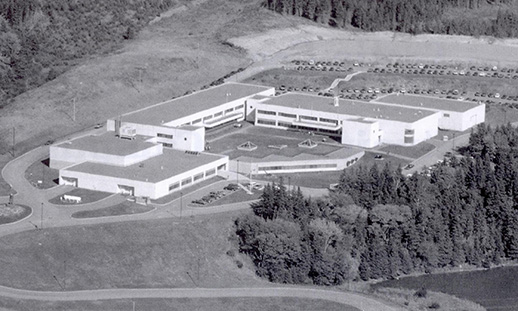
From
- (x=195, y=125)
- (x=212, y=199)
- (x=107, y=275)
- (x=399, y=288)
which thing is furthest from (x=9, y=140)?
(x=399, y=288)

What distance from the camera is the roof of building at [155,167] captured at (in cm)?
13875

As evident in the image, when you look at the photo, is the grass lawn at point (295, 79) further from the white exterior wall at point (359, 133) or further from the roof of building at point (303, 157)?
the roof of building at point (303, 157)

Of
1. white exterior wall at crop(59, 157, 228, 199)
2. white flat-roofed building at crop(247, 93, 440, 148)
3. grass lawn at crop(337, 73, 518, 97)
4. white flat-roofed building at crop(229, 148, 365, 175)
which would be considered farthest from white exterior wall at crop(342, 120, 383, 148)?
grass lawn at crop(337, 73, 518, 97)

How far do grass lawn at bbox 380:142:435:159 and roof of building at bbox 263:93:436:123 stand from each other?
11.1 feet

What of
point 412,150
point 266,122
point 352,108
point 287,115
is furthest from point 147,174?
point 352,108

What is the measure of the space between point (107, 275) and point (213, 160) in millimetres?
29764

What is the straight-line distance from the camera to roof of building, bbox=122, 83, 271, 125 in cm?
16150

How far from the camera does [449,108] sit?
573ft

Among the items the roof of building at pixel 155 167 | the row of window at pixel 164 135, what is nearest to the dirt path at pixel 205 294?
the roof of building at pixel 155 167

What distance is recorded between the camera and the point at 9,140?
159m

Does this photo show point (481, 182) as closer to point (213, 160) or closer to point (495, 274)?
point (495, 274)

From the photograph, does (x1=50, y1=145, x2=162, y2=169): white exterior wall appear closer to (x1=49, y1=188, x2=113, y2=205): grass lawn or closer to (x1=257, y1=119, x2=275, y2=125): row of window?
(x1=49, y1=188, x2=113, y2=205): grass lawn

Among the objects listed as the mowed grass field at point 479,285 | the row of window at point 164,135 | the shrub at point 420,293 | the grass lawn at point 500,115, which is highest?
the row of window at point 164,135

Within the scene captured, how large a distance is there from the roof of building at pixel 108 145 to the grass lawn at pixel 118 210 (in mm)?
10519
